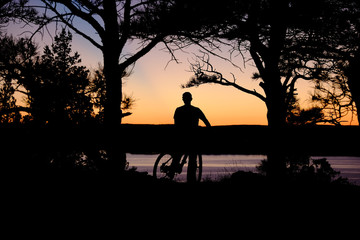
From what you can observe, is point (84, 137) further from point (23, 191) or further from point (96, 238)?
point (96, 238)

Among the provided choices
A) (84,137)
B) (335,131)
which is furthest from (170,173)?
(335,131)

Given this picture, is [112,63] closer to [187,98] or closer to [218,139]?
[187,98]

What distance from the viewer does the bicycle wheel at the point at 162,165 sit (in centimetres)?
727

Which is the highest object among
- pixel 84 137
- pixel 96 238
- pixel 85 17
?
pixel 85 17

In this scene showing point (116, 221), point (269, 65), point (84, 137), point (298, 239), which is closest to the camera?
point (298, 239)

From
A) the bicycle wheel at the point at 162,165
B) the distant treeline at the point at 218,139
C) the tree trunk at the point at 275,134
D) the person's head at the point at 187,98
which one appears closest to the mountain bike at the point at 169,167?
the bicycle wheel at the point at 162,165

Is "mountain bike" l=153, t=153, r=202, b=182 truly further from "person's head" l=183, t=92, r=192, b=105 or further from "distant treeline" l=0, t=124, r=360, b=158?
"distant treeline" l=0, t=124, r=360, b=158

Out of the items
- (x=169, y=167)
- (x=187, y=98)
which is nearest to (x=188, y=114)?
(x=187, y=98)

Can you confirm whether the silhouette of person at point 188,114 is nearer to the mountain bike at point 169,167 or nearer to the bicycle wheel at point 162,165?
the mountain bike at point 169,167

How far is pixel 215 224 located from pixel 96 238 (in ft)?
4.55

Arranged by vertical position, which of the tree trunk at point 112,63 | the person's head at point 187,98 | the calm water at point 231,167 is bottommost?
the calm water at point 231,167

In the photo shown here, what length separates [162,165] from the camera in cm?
740

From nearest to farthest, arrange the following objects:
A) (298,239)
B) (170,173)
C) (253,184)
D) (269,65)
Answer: (298,239) → (253,184) → (170,173) → (269,65)

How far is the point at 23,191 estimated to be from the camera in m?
4.93
